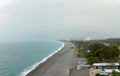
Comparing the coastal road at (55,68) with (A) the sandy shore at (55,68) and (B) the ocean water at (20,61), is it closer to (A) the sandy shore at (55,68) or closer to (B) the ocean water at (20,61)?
(A) the sandy shore at (55,68)

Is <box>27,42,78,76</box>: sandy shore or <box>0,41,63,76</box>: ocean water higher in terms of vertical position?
<box>27,42,78,76</box>: sandy shore

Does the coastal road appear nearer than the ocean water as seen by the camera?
Yes

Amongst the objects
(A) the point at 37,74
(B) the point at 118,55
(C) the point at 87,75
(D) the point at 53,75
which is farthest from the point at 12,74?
(B) the point at 118,55

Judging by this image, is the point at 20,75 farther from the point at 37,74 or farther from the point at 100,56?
the point at 100,56

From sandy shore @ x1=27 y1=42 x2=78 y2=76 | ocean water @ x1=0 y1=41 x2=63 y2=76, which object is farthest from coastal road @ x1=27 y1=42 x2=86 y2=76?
ocean water @ x1=0 y1=41 x2=63 y2=76

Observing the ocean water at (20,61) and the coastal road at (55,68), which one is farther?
the ocean water at (20,61)

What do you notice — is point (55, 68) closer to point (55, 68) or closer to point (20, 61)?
point (55, 68)

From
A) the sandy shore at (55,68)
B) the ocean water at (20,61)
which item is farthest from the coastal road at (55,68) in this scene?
the ocean water at (20,61)

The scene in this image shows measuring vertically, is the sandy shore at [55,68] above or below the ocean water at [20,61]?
above

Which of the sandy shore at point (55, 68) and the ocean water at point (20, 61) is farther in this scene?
the ocean water at point (20, 61)

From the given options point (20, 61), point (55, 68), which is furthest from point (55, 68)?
point (20, 61)

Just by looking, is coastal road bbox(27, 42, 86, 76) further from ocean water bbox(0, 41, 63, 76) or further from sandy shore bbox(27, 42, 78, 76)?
ocean water bbox(0, 41, 63, 76)
